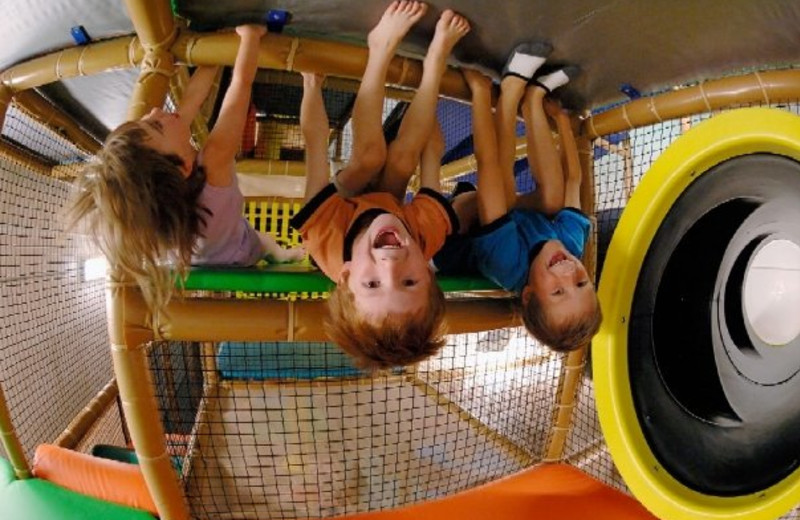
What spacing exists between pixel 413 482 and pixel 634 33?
4.15 ft

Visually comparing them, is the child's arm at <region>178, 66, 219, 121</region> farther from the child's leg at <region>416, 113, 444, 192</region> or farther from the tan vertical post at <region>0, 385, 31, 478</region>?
the tan vertical post at <region>0, 385, 31, 478</region>

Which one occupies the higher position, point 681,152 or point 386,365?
point 681,152

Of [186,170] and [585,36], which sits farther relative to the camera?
[585,36]

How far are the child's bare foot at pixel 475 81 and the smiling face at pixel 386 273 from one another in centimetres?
38

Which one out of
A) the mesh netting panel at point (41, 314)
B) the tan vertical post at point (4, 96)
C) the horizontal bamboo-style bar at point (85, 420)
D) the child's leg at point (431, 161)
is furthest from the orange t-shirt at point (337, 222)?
the mesh netting panel at point (41, 314)

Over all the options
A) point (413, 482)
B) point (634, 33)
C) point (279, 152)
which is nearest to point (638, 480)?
point (413, 482)

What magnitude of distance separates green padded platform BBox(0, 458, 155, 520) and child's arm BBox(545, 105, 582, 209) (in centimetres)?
121

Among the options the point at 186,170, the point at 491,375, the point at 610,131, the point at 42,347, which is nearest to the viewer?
the point at 186,170

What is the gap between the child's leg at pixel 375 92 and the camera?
94cm

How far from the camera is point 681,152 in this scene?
117 cm

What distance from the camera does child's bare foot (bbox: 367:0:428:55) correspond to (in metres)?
0.94

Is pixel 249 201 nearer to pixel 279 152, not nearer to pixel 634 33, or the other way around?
pixel 279 152

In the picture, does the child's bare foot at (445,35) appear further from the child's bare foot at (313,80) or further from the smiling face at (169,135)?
the smiling face at (169,135)

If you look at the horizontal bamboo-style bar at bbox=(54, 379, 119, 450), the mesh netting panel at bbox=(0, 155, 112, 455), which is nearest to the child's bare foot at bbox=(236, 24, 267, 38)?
the horizontal bamboo-style bar at bbox=(54, 379, 119, 450)
